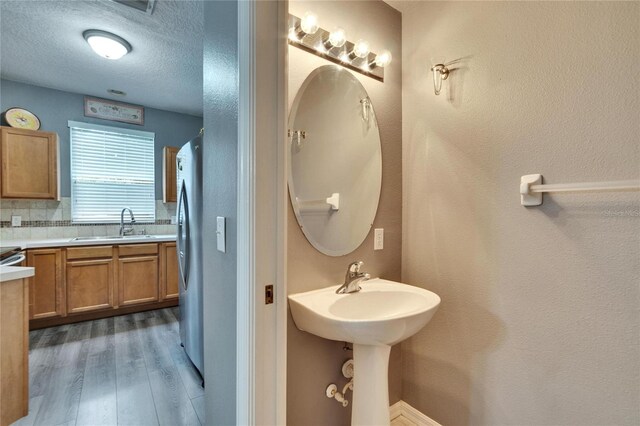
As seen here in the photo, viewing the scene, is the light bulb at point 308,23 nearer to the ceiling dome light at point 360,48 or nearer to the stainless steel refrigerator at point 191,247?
the ceiling dome light at point 360,48

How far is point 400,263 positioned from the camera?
1.75 m

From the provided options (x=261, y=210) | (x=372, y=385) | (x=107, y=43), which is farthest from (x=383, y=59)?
(x=107, y=43)

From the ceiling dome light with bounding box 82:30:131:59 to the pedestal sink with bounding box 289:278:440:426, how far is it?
8.13ft

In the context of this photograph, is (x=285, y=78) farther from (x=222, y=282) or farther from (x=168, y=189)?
(x=168, y=189)

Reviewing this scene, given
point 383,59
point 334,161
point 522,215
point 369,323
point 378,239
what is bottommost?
point 369,323

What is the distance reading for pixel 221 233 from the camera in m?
1.14

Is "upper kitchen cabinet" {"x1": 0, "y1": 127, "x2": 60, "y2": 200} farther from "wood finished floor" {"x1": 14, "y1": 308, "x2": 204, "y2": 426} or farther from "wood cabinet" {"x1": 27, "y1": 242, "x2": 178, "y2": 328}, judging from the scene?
"wood finished floor" {"x1": 14, "y1": 308, "x2": 204, "y2": 426}

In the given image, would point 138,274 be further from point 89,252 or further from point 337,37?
point 337,37

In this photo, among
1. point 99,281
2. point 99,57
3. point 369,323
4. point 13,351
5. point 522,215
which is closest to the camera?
point 369,323

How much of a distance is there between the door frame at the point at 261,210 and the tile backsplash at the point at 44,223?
11.7 feet

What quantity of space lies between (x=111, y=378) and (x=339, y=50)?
264cm

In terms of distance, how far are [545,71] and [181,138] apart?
13.4 feet

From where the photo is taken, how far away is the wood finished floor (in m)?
1.72

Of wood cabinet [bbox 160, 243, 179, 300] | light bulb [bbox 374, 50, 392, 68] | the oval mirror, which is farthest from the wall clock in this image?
light bulb [bbox 374, 50, 392, 68]
